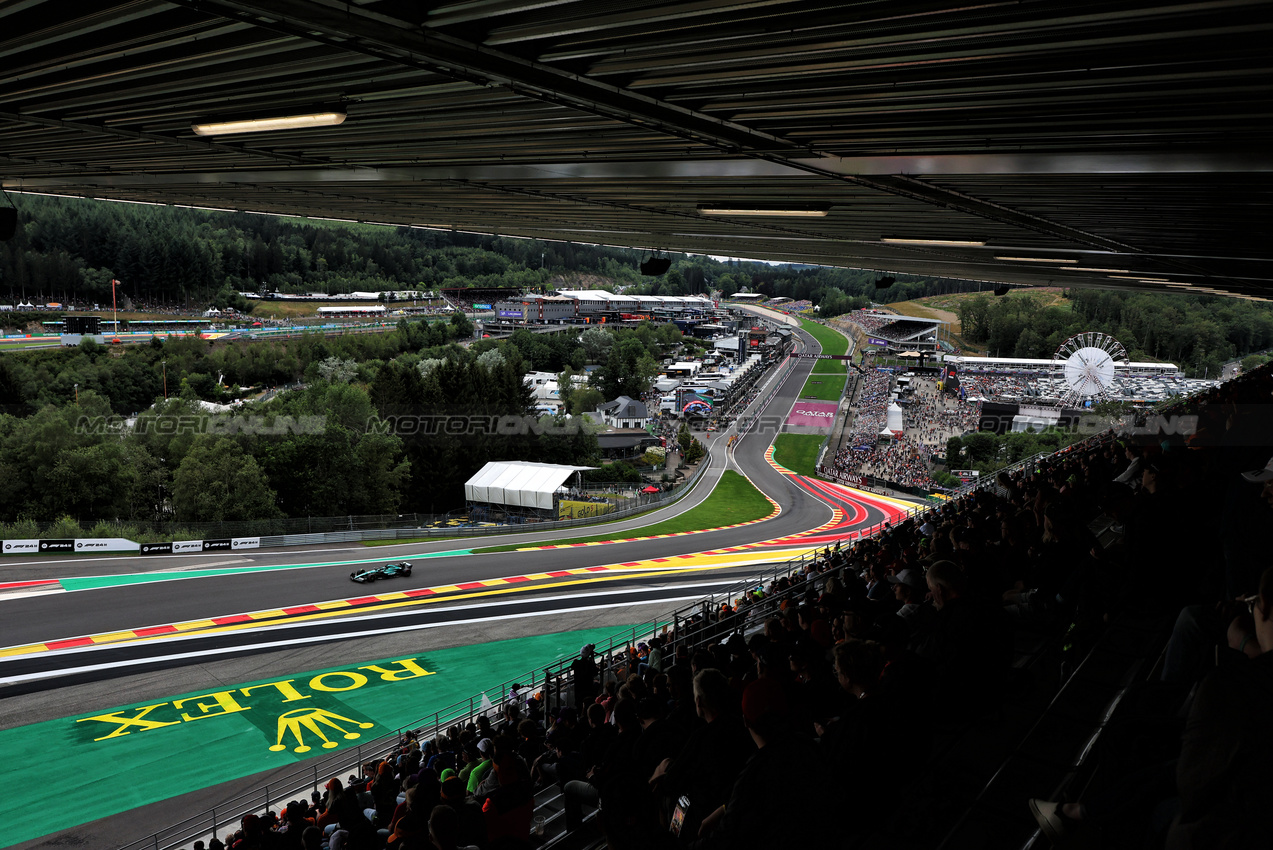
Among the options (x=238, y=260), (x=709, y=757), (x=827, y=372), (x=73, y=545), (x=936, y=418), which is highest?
(x=238, y=260)

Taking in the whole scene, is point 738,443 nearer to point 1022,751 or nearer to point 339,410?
point 339,410

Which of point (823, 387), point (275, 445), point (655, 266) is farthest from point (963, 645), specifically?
point (823, 387)

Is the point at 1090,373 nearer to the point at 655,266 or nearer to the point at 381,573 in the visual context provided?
the point at 655,266

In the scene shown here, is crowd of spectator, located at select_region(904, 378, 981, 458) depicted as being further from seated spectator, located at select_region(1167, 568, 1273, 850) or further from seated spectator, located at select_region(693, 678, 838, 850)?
seated spectator, located at select_region(1167, 568, 1273, 850)

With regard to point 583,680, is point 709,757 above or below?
above

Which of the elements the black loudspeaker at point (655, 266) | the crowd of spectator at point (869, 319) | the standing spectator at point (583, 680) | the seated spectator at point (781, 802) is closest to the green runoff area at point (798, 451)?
the black loudspeaker at point (655, 266)

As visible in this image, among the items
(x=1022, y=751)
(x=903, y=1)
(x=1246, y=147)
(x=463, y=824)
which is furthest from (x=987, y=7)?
(x=463, y=824)
